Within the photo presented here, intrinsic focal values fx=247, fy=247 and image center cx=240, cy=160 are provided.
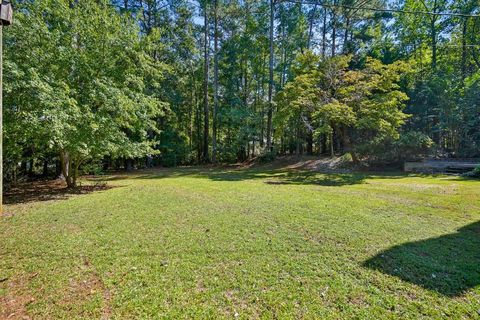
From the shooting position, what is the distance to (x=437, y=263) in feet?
11.2

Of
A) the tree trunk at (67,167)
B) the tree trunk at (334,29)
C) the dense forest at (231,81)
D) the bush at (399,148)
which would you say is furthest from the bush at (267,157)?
the tree trunk at (67,167)

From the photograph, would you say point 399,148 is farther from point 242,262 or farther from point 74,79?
point 74,79

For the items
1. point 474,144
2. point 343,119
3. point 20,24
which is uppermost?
point 20,24

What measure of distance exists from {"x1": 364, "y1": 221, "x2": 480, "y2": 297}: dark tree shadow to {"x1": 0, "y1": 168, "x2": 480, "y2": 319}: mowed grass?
0.05 ft

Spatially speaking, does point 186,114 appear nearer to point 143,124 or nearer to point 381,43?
point 143,124

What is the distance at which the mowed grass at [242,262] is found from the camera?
8.43ft

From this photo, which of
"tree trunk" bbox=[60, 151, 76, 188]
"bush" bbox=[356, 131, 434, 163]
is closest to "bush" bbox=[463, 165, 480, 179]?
"bush" bbox=[356, 131, 434, 163]

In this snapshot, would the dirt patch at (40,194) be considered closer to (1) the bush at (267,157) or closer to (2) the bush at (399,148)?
(1) the bush at (267,157)

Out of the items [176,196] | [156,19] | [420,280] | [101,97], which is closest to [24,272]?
[176,196]

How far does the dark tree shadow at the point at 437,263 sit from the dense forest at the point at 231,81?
187 inches

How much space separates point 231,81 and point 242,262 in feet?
67.8

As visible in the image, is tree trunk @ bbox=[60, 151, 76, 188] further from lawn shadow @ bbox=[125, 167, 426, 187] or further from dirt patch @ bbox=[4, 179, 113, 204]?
lawn shadow @ bbox=[125, 167, 426, 187]

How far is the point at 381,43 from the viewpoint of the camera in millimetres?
21891

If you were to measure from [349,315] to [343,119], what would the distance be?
1150 cm
